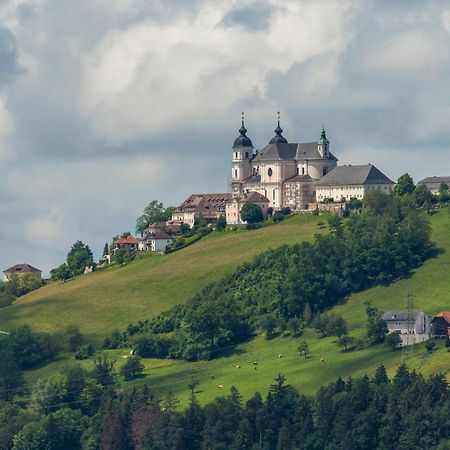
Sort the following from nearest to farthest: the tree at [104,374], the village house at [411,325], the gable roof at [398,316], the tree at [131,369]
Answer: the village house at [411,325] → the gable roof at [398,316] → the tree at [104,374] → the tree at [131,369]

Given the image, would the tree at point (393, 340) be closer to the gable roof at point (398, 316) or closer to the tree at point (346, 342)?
the gable roof at point (398, 316)

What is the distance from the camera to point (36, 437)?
180m

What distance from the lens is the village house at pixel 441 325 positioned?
185m

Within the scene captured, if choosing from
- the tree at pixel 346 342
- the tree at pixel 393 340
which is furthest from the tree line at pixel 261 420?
the tree at pixel 393 340

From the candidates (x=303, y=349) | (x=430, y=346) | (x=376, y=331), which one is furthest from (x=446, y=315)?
(x=303, y=349)

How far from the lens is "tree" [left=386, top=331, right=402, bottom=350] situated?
185 meters

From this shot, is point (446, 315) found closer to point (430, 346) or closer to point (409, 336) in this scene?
point (409, 336)

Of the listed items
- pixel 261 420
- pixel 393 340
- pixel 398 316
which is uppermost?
pixel 398 316

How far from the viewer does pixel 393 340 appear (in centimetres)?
18512

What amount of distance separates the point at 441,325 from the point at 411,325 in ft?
8.87

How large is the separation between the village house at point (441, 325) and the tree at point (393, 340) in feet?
10.3

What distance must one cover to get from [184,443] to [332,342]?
90.6ft

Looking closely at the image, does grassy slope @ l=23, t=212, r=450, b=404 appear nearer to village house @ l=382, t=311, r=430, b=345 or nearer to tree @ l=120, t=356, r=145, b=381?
tree @ l=120, t=356, r=145, b=381

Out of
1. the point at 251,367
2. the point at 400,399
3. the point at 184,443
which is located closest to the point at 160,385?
the point at 251,367
